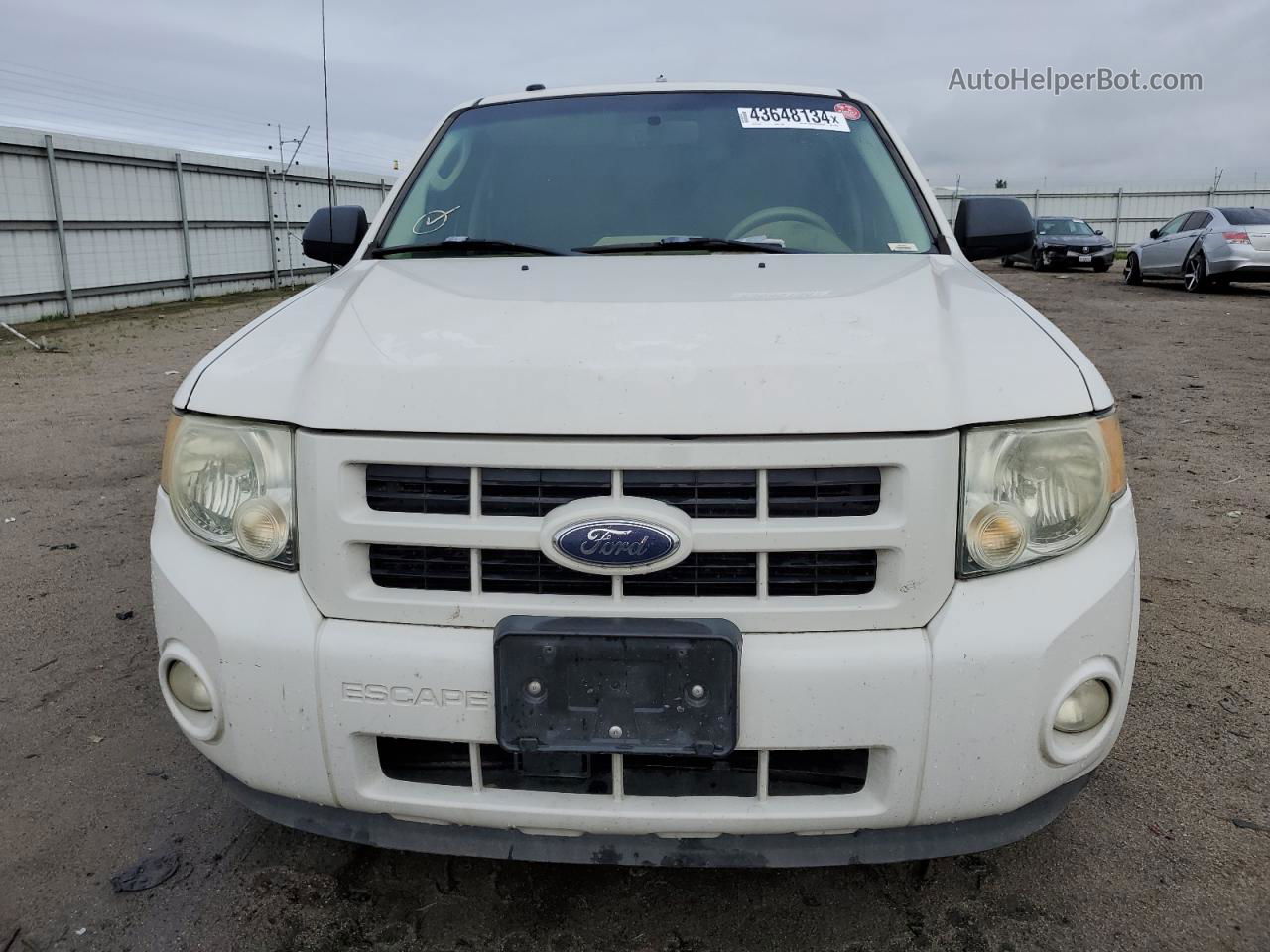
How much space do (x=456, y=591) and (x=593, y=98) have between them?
6.76 ft

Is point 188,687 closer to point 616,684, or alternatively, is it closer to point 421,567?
point 421,567

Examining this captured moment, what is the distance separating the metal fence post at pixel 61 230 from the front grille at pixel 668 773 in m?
14.2

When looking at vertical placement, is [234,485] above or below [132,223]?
below

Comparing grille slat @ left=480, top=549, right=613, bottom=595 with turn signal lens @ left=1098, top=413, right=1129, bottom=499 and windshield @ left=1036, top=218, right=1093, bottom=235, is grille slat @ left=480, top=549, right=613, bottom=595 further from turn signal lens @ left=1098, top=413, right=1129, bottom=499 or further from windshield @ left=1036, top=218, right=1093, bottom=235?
windshield @ left=1036, top=218, right=1093, bottom=235

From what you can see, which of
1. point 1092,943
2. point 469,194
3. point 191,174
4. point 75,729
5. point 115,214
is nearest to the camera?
point 1092,943

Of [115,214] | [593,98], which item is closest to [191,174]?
[115,214]

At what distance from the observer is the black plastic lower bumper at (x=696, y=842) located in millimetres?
1675

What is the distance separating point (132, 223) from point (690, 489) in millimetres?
15755

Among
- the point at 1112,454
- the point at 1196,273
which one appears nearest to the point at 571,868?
the point at 1112,454

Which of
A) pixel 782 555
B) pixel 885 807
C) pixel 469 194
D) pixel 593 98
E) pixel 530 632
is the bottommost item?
pixel 885 807

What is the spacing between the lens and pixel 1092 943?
1.89m

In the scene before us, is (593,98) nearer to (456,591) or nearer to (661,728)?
(456,591)

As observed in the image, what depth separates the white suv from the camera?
1604 mm

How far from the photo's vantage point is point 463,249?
8.87ft
